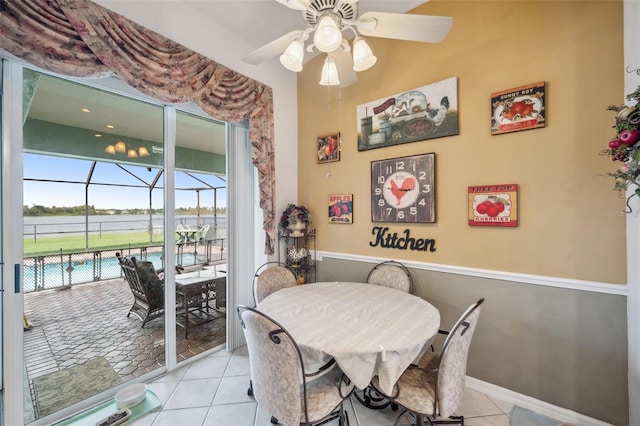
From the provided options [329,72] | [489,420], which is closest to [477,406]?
[489,420]

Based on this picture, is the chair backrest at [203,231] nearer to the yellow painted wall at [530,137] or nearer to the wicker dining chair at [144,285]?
the wicker dining chair at [144,285]

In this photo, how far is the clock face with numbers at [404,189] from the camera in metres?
2.26

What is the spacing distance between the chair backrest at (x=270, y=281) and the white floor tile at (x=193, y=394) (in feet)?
2.58

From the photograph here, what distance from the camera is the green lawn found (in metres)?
1.75

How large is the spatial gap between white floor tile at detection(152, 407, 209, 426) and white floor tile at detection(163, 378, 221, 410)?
0.04 metres

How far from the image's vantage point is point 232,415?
1836 mm

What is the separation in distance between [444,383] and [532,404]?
118 cm

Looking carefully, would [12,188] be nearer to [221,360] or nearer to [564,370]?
[221,360]

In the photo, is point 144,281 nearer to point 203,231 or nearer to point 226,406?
point 203,231

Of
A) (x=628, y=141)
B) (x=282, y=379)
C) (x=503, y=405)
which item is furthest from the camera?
(x=503, y=405)

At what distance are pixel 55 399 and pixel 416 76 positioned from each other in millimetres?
3914

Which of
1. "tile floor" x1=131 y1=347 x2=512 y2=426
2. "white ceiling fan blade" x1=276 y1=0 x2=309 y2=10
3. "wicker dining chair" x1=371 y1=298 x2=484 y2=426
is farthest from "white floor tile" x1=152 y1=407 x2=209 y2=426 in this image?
"white ceiling fan blade" x1=276 y1=0 x2=309 y2=10

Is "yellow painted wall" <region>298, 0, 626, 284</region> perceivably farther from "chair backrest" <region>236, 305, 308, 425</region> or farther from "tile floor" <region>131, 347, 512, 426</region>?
"chair backrest" <region>236, 305, 308, 425</region>

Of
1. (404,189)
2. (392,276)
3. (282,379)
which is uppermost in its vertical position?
Answer: (404,189)
